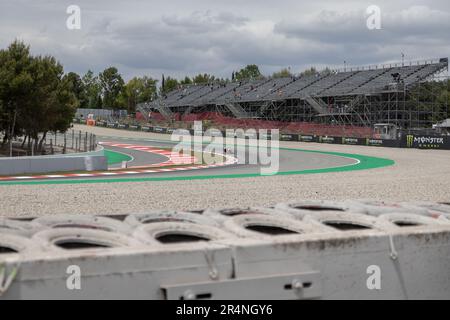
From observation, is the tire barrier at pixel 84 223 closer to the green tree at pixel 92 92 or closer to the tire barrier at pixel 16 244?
the tire barrier at pixel 16 244

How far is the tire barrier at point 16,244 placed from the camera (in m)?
3.64

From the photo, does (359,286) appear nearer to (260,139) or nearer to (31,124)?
(31,124)

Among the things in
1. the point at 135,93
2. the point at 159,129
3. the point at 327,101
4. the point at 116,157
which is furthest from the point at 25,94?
the point at 135,93

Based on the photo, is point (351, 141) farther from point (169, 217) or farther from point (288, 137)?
point (169, 217)

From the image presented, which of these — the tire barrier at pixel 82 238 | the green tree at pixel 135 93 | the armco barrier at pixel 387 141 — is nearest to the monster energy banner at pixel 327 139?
the armco barrier at pixel 387 141

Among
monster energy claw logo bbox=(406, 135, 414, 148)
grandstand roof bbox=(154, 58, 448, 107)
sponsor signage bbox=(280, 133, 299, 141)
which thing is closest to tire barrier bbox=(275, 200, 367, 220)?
monster energy claw logo bbox=(406, 135, 414, 148)

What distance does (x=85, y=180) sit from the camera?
717 inches

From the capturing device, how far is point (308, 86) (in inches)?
2773

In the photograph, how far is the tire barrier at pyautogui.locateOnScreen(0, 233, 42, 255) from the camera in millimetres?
3644

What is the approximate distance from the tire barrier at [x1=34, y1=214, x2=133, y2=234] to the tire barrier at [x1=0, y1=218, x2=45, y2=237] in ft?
0.40

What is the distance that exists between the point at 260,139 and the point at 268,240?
158ft

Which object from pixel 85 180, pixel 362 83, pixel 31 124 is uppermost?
pixel 362 83
